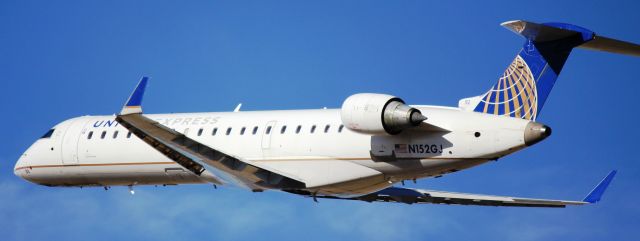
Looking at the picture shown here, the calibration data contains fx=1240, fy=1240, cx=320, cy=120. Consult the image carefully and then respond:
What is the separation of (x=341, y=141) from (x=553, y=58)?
5.06m

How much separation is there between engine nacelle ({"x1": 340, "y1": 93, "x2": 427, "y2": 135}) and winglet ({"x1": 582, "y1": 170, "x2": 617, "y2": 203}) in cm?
590

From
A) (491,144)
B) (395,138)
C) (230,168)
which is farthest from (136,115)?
(491,144)

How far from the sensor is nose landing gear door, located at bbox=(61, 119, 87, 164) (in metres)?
32.4

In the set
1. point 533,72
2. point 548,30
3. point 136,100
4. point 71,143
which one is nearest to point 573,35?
point 548,30

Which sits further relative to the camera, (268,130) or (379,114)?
(268,130)

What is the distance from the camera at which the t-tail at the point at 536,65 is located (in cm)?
2581

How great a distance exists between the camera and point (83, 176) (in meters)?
A: 32.3

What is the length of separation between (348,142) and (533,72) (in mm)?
4380

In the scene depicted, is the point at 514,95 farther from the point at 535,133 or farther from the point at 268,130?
the point at 268,130

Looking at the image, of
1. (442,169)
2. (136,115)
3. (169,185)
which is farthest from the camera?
(169,185)

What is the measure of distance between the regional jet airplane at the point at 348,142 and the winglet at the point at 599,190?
26mm

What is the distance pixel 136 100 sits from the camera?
25.0 meters

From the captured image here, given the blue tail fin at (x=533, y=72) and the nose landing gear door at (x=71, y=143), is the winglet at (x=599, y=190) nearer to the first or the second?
the blue tail fin at (x=533, y=72)

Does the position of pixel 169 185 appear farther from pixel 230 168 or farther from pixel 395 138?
pixel 395 138
